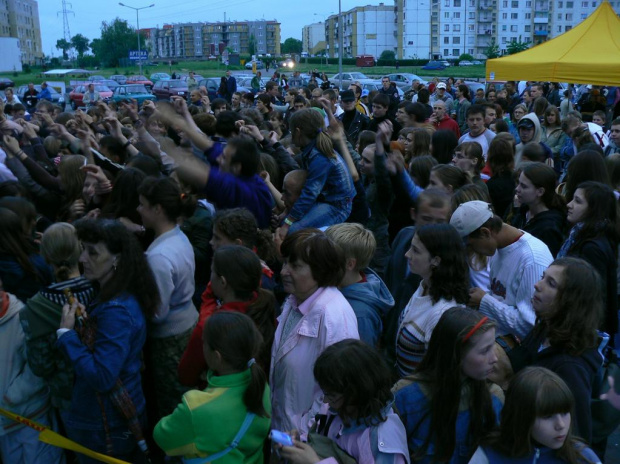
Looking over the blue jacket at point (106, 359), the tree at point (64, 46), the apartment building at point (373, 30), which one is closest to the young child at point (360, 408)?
the blue jacket at point (106, 359)

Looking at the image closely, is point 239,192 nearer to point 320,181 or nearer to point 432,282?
point 320,181

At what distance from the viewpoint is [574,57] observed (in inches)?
392

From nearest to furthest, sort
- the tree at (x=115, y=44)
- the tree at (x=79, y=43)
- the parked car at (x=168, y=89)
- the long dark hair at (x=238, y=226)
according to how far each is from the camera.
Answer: the long dark hair at (x=238, y=226) < the parked car at (x=168, y=89) < the tree at (x=115, y=44) < the tree at (x=79, y=43)

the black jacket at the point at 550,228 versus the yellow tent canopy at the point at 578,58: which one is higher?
the yellow tent canopy at the point at 578,58

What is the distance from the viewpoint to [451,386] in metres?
2.65

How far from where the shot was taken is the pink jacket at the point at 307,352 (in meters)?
3.17

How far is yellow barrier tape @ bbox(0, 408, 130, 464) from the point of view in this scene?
337 cm

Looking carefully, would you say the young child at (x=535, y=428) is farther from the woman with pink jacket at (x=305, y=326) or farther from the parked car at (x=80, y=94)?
the parked car at (x=80, y=94)

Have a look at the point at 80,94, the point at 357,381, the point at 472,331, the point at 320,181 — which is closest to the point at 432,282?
the point at 472,331

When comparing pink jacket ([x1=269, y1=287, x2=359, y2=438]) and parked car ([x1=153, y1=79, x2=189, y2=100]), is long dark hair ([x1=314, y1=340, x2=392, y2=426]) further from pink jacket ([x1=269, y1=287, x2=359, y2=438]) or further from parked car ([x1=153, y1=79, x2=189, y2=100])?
parked car ([x1=153, y1=79, x2=189, y2=100])

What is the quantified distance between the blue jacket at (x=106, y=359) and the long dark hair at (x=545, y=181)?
10.0 ft

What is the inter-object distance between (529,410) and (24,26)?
485 ft

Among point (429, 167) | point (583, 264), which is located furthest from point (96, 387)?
point (429, 167)

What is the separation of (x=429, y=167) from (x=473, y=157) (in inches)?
26.1
